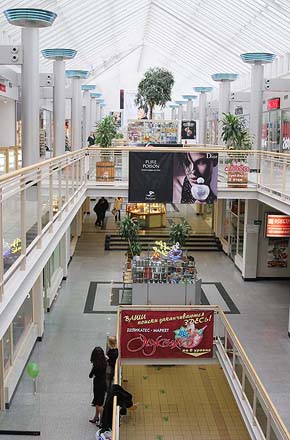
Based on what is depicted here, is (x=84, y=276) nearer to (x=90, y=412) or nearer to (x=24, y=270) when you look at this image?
(x=90, y=412)

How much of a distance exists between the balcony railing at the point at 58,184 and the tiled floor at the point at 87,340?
3545 mm

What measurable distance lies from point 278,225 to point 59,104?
8.43 meters

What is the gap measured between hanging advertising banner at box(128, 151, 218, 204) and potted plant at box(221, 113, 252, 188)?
1.05 metres

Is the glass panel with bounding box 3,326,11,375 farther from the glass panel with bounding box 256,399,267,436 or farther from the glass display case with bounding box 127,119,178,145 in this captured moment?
the glass display case with bounding box 127,119,178,145

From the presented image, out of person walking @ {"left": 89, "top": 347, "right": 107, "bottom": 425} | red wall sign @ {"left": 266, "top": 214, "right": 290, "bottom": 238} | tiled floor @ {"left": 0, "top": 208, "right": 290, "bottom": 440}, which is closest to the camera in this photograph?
person walking @ {"left": 89, "top": 347, "right": 107, "bottom": 425}

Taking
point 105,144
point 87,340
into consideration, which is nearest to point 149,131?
point 105,144

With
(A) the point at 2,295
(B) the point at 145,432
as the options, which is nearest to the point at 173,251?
(B) the point at 145,432

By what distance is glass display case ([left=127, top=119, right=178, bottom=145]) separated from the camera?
98.5 feet

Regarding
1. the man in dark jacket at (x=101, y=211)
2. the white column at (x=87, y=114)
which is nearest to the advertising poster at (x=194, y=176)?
the man in dark jacket at (x=101, y=211)

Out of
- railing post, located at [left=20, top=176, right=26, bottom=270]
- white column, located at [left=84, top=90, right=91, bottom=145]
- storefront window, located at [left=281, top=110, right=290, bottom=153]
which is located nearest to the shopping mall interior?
railing post, located at [left=20, top=176, right=26, bottom=270]

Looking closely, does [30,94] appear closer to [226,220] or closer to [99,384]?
[99,384]

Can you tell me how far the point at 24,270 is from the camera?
7047mm

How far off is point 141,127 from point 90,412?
20848mm

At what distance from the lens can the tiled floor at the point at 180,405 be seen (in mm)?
10992
